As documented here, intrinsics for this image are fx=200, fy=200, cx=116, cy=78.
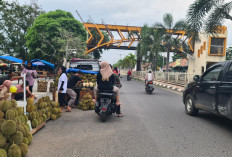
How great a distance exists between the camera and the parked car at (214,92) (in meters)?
4.80

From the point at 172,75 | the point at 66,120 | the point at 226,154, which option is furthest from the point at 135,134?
the point at 172,75

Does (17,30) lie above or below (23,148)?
above

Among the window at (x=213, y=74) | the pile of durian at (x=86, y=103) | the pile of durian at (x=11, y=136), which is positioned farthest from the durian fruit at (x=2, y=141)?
the window at (x=213, y=74)

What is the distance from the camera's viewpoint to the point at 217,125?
18.4 feet

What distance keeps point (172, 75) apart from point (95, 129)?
708 inches

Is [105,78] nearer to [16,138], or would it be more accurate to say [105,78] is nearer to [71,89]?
[71,89]

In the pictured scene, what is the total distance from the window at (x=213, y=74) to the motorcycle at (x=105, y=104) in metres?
2.94

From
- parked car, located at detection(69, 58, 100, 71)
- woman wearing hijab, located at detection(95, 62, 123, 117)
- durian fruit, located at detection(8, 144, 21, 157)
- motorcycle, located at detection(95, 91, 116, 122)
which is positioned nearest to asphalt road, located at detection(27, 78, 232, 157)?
motorcycle, located at detection(95, 91, 116, 122)

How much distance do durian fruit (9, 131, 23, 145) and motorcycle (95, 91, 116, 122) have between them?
8.46 ft

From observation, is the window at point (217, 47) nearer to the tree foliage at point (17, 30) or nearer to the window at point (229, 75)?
the window at point (229, 75)

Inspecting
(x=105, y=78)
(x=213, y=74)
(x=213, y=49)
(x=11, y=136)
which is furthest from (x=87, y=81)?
(x=213, y=49)

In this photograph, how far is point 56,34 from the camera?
102ft

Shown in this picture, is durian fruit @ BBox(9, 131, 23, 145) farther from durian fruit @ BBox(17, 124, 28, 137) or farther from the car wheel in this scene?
the car wheel

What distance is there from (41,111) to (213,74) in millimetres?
5076
